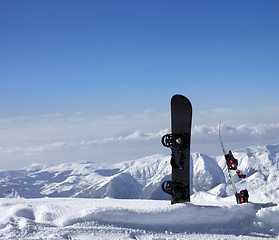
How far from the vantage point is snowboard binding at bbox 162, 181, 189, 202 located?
1427 centimetres

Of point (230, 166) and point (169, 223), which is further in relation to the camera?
point (230, 166)

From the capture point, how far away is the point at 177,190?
1438 centimetres

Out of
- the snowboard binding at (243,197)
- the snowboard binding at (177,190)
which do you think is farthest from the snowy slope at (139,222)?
the snowboard binding at (177,190)

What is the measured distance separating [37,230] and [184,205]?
17.1 feet

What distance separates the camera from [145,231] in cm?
1022

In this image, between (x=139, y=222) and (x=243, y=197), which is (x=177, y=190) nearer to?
(x=243, y=197)

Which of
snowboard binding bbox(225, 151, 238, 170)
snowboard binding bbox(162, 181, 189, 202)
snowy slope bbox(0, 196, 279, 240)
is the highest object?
snowboard binding bbox(225, 151, 238, 170)

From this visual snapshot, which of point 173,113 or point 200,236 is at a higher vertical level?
point 173,113

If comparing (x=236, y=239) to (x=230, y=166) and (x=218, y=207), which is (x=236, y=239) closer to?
(x=218, y=207)

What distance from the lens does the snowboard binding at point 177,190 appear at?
14266 millimetres

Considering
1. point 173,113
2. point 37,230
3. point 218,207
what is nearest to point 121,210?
point 37,230

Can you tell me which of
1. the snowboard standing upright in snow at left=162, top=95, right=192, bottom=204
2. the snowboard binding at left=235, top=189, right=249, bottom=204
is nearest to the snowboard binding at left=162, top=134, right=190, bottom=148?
the snowboard standing upright in snow at left=162, top=95, right=192, bottom=204

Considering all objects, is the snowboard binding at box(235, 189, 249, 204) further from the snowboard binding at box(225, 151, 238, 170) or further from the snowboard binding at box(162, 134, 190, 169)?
the snowboard binding at box(162, 134, 190, 169)

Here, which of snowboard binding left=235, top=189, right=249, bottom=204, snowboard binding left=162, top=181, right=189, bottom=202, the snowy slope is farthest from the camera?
snowboard binding left=162, top=181, right=189, bottom=202
